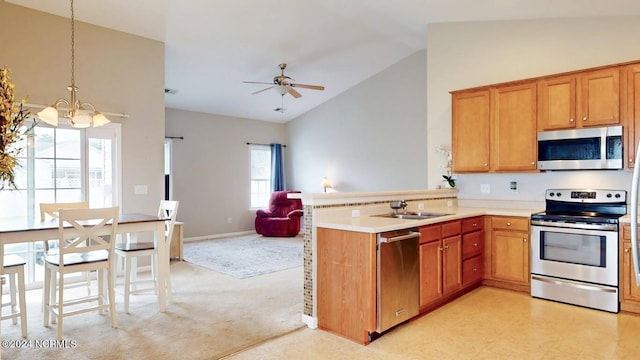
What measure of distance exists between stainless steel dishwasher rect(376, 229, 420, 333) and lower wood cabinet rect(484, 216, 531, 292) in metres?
1.49

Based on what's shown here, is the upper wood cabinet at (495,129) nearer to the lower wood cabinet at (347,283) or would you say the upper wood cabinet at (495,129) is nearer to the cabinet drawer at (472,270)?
the cabinet drawer at (472,270)

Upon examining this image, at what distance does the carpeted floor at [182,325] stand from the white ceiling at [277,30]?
3.28 metres

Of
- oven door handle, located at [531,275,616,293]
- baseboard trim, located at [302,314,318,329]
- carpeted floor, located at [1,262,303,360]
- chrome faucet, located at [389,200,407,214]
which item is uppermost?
chrome faucet, located at [389,200,407,214]

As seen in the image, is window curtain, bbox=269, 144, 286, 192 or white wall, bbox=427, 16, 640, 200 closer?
white wall, bbox=427, 16, 640, 200

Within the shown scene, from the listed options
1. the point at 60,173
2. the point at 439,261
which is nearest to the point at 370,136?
the point at 439,261

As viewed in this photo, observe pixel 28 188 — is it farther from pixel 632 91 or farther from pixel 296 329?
pixel 632 91

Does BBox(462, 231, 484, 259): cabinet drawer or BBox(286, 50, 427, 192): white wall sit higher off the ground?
BBox(286, 50, 427, 192): white wall

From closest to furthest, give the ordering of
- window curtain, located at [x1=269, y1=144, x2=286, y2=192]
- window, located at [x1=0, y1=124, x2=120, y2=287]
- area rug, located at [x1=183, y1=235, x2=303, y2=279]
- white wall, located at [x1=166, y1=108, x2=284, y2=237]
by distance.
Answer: window, located at [x1=0, y1=124, x2=120, y2=287] → area rug, located at [x1=183, y1=235, x2=303, y2=279] → white wall, located at [x1=166, y1=108, x2=284, y2=237] → window curtain, located at [x1=269, y1=144, x2=286, y2=192]

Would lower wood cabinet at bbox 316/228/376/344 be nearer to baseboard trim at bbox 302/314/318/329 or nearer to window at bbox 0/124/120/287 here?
baseboard trim at bbox 302/314/318/329

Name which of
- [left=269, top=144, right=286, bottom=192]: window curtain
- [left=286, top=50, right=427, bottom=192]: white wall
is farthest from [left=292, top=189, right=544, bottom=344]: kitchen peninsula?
[left=269, top=144, right=286, bottom=192]: window curtain

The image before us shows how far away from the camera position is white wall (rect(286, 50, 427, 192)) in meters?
7.07

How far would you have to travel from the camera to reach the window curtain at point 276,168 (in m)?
9.28

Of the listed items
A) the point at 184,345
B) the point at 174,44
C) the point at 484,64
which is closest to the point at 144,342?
the point at 184,345

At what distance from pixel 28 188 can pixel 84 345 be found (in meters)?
2.45
